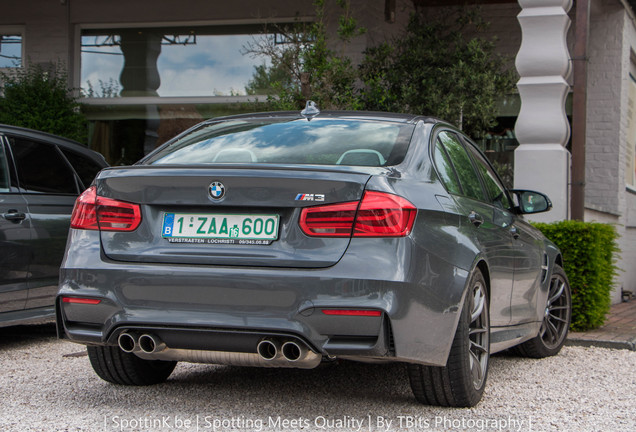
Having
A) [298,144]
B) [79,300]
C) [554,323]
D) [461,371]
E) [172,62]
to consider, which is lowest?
[554,323]

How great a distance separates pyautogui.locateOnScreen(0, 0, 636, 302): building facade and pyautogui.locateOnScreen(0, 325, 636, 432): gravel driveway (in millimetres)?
6742

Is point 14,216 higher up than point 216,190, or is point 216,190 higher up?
point 216,190

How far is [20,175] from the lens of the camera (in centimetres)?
605

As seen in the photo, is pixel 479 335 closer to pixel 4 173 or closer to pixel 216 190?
pixel 216 190

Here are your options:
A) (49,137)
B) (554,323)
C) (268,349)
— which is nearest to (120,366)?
(268,349)

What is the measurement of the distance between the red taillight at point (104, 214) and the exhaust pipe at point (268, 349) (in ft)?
2.51

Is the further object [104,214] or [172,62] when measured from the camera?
[172,62]

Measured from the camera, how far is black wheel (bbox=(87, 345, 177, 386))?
173 inches

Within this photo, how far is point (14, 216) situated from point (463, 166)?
122 inches

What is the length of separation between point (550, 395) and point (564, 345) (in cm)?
212

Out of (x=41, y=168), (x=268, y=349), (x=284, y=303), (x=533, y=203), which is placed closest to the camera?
(x=284, y=303)

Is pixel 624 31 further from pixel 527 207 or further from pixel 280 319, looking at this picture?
Answer: pixel 280 319

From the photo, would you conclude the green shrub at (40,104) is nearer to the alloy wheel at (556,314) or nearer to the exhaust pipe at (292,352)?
the alloy wheel at (556,314)

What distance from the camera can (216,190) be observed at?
361cm
